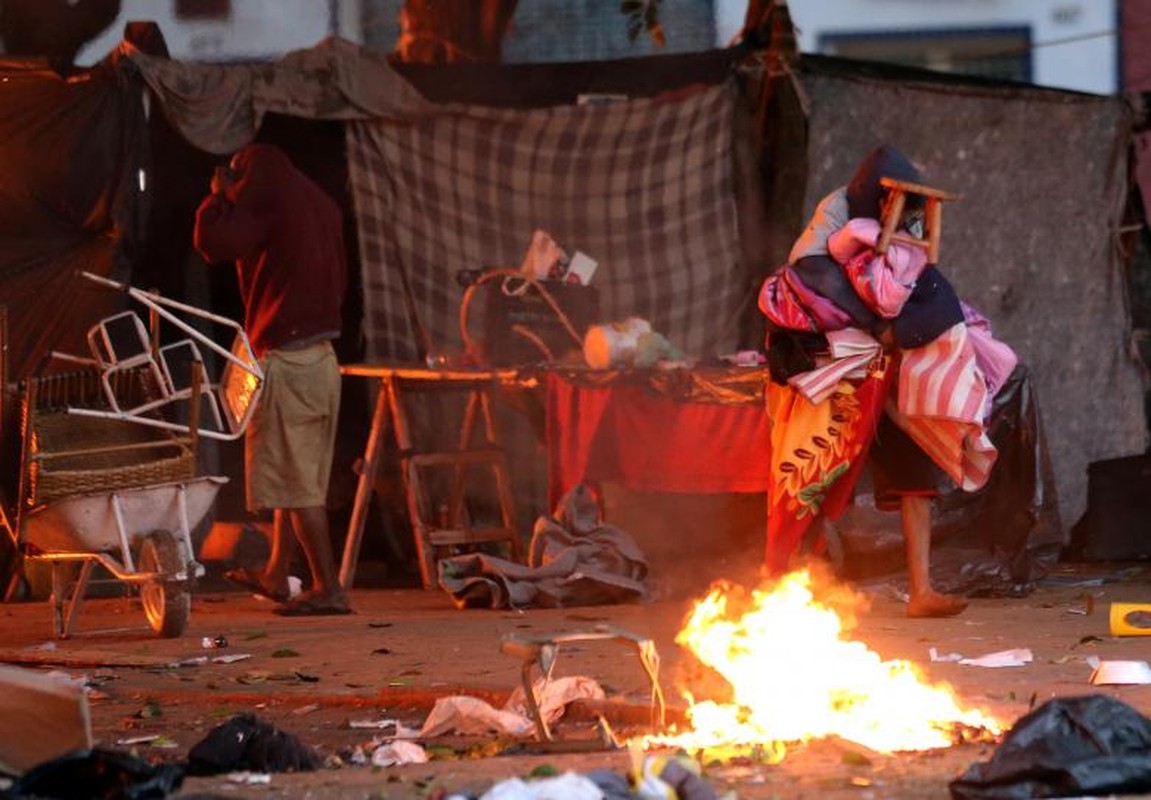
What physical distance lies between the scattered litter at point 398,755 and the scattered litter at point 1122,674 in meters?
2.34

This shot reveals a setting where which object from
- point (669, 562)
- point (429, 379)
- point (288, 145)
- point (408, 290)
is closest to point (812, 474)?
point (669, 562)

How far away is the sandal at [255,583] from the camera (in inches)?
394

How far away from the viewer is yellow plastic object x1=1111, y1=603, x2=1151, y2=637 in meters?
7.97

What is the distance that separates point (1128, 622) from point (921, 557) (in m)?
1.01

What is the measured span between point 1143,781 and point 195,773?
257 cm

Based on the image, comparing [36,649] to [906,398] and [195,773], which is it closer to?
[195,773]

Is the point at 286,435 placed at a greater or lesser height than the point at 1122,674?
greater

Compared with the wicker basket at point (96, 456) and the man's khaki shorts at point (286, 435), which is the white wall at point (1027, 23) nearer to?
the man's khaki shorts at point (286, 435)

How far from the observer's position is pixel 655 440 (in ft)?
32.4

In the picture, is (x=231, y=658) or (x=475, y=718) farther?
(x=231, y=658)

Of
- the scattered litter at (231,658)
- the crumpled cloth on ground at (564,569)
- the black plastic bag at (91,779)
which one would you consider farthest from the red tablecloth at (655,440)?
the black plastic bag at (91,779)

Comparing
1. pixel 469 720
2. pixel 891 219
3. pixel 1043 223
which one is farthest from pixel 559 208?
pixel 469 720

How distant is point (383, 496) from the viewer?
36.7ft

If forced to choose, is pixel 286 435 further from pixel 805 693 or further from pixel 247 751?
pixel 247 751
